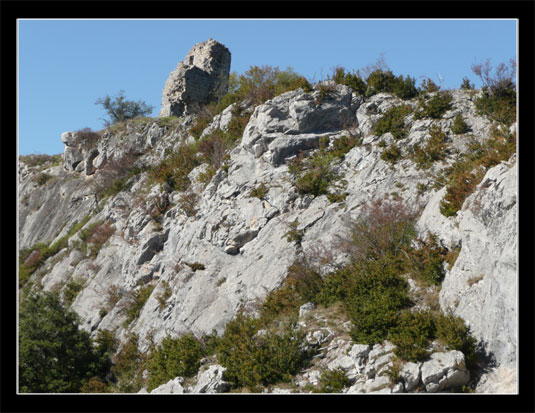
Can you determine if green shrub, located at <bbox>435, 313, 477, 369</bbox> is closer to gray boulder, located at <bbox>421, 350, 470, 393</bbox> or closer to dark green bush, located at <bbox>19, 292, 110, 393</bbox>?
gray boulder, located at <bbox>421, 350, 470, 393</bbox>

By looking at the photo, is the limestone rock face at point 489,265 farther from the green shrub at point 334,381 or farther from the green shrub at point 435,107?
the green shrub at point 435,107

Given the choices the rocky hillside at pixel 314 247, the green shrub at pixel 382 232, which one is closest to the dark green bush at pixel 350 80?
the rocky hillside at pixel 314 247

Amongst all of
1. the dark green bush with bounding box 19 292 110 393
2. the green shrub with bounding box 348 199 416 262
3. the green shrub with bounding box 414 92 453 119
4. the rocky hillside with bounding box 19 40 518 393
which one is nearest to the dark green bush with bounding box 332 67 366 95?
the rocky hillside with bounding box 19 40 518 393

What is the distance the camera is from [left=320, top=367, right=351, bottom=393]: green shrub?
8602 millimetres

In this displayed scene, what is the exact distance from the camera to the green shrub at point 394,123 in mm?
16875

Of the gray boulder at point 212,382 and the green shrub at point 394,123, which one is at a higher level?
the green shrub at point 394,123

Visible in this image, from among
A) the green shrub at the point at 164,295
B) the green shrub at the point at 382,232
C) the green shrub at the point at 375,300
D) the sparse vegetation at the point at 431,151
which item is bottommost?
the green shrub at the point at 375,300

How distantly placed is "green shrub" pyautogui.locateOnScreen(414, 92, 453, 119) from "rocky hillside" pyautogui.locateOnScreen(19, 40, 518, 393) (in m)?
0.06

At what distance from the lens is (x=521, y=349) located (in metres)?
7.39

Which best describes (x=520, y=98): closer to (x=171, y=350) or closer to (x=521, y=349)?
(x=521, y=349)

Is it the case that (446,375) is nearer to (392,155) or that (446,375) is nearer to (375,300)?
(375,300)

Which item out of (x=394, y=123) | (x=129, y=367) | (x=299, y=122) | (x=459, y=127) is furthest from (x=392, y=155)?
(x=129, y=367)

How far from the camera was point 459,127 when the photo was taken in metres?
15.6

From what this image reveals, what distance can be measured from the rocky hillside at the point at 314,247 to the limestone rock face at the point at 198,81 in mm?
5762
